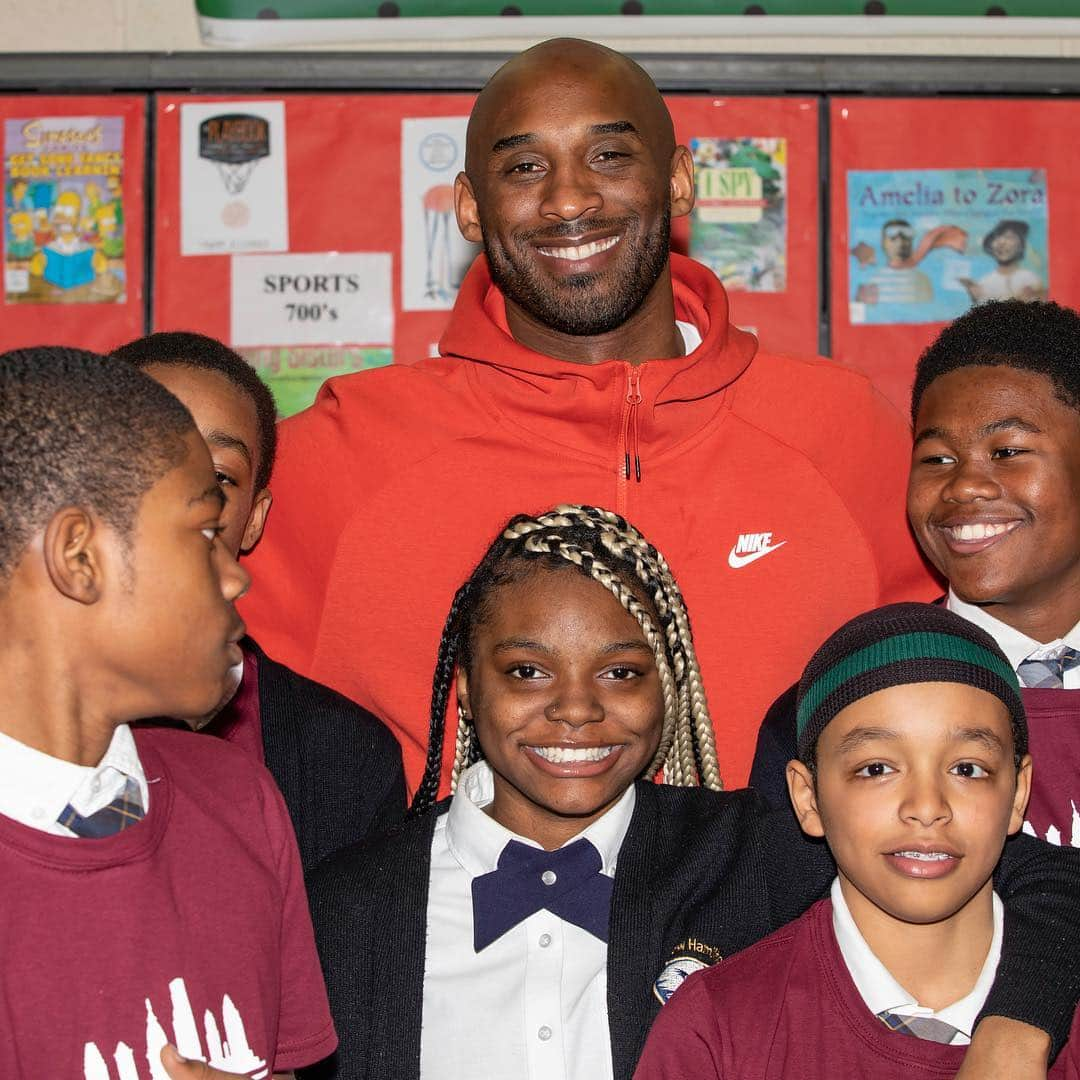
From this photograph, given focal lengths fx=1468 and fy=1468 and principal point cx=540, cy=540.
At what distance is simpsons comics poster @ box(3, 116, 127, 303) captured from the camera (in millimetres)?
3434

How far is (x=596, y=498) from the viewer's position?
101 inches

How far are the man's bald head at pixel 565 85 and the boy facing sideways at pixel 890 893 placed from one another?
1159 millimetres

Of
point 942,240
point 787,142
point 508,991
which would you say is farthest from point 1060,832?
point 787,142

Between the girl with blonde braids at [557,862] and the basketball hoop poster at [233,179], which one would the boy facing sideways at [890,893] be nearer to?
the girl with blonde braids at [557,862]

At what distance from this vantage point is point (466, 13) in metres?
3.54

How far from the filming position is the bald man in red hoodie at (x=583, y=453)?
2.53 m

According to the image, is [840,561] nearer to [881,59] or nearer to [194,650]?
[194,650]

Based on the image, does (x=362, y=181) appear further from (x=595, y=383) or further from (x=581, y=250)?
(x=595, y=383)

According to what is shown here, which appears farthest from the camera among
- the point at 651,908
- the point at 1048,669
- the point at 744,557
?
the point at 744,557

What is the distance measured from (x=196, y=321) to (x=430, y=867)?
5.86 ft

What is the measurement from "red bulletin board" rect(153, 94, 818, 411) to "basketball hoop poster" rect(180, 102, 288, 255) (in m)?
0.02

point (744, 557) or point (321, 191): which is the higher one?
point (321, 191)

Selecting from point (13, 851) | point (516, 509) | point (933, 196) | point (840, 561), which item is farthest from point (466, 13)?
point (13, 851)

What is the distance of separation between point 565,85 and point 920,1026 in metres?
1.68
